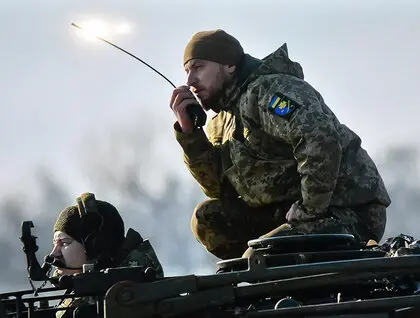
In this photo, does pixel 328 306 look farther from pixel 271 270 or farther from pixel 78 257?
pixel 78 257

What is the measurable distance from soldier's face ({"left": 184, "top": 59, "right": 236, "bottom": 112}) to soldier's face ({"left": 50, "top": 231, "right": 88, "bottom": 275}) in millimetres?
1250

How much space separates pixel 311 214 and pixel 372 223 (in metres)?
0.64

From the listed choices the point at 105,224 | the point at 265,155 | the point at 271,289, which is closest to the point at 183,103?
the point at 265,155

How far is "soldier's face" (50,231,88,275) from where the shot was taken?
795 centimetres

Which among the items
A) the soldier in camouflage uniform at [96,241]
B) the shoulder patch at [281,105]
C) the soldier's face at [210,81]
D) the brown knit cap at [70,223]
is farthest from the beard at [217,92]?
the brown knit cap at [70,223]

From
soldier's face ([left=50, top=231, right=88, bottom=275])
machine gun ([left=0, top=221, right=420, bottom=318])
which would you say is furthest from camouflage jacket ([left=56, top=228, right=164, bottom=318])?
machine gun ([left=0, top=221, right=420, bottom=318])

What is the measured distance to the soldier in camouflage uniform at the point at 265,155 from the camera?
706 centimetres

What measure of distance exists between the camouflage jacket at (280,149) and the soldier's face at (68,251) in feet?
2.98

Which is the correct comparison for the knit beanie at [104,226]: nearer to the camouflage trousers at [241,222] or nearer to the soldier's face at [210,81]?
the camouflage trousers at [241,222]

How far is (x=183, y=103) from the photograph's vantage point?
24.8 feet

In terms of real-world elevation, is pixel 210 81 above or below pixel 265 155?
above

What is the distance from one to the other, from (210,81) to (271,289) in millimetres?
3031

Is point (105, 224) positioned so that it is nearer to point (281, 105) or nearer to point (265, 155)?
point (265, 155)

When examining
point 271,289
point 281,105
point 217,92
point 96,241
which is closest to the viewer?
point 271,289
